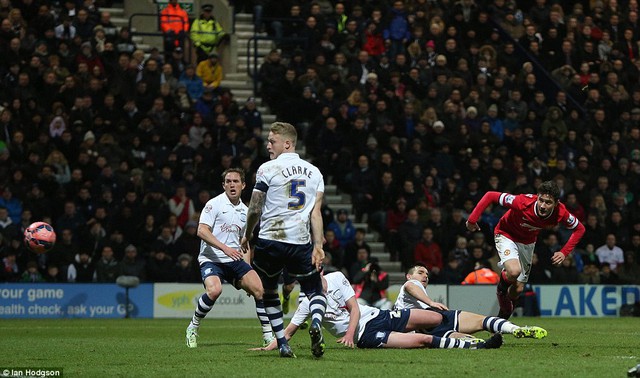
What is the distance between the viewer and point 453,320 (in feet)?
45.2

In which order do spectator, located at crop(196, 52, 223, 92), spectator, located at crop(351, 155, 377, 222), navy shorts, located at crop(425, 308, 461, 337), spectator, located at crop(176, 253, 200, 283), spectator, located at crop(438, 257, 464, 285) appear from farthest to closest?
spectator, located at crop(196, 52, 223, 92)
spectator, located at crop(351, 155, 377, 222)
spectator, located at crop(438, 257, 464, 285)
spectator, located at crop(176, 253, 200, 283)
navy shorts, located at crop(425, 308, 461, 337)

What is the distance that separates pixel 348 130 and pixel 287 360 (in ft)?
51.1

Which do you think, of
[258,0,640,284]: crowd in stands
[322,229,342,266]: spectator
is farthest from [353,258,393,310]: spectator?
[322,229,342,266]: spectator

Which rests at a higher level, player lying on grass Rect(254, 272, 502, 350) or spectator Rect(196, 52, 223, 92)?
spectator Rect(196, 52, 223, 92)

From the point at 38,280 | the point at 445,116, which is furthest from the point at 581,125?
the point at 38,280

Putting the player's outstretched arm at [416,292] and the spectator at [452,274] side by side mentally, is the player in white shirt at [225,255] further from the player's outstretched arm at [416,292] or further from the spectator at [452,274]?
the spectator at [452,274]

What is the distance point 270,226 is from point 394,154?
15.1 meters

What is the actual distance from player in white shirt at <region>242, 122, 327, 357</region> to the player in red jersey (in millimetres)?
4117

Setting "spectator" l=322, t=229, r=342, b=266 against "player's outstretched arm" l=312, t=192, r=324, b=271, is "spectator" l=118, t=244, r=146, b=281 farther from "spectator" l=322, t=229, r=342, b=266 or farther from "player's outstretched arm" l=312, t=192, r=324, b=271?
"player's outstretched arm" l=312, t=192, r=324, b=271

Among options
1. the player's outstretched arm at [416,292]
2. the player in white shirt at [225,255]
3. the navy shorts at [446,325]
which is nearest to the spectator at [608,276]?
the player's outstretched arm at [416,292]

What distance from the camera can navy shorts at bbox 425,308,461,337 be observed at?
13641 millimetres

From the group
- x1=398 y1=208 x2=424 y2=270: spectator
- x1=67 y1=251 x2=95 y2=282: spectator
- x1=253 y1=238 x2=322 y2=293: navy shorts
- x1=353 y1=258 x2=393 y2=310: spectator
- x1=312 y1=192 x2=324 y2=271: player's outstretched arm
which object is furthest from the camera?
x1=398 y1=208 x2=424 y2=270: spectator

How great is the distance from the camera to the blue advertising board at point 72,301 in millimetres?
22672

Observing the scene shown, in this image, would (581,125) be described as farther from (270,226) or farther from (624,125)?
(270,226)
